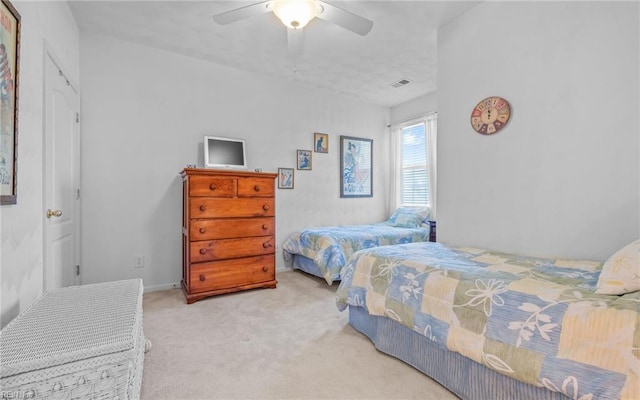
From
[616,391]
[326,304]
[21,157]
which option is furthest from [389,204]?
[21,157]

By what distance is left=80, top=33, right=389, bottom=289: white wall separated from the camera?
295 cm

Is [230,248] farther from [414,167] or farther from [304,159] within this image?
[414,167]

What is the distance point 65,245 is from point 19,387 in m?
1.82

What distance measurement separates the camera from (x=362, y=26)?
2.21m

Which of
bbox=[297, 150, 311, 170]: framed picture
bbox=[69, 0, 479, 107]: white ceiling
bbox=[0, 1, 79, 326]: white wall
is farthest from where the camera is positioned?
bbox=[297, 150, 311, 170]: framed picture

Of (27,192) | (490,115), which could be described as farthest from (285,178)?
(27,192)

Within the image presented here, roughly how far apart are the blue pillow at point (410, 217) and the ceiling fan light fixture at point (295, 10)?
3.04 m

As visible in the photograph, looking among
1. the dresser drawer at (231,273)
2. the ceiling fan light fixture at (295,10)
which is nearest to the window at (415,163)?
the dresser drawer at (231,273)

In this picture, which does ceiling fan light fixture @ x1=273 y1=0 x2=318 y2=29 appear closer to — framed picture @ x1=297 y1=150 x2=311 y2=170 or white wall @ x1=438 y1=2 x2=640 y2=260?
white wall @ x1=438 y1=2 x2=640 y2=260

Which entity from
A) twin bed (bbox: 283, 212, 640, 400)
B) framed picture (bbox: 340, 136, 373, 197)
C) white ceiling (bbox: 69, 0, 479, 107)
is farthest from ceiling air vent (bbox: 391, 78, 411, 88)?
twin bed (bbox: 283, 212, 640, 400)

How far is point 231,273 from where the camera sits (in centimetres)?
304

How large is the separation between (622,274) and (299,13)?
2239 millimetres

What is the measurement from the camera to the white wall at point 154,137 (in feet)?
9.68

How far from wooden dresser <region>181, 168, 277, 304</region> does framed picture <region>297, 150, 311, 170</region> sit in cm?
96
